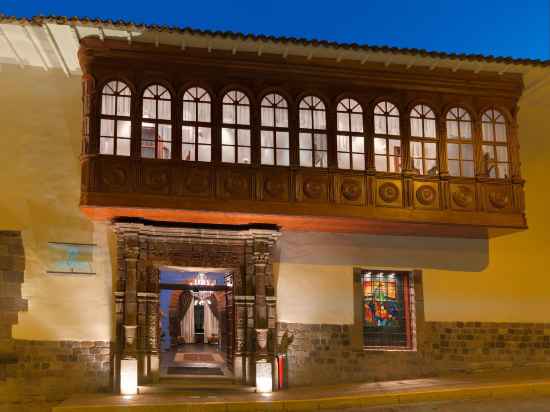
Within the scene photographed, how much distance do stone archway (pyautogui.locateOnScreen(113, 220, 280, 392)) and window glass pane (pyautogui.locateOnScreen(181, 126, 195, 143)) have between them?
5.73ft

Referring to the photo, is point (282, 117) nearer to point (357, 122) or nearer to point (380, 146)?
point (357, 122)

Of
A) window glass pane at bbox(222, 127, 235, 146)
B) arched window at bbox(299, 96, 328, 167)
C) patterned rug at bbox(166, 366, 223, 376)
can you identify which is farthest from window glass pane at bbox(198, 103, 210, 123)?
patterned rug at bbox(166, 366, 223, 376)

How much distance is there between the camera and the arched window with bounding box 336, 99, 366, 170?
1320 centimetres

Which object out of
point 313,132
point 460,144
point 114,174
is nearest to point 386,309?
point 460,144

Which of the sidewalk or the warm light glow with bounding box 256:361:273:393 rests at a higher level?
the warm light glow with bounding box 256:361:273:393

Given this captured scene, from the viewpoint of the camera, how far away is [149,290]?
42.8 feet

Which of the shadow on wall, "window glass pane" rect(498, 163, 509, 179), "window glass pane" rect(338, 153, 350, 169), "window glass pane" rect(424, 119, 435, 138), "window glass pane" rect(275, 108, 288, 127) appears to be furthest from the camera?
the shadow on wall

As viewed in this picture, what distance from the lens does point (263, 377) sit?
512 inches

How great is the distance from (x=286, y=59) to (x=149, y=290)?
5183 mm

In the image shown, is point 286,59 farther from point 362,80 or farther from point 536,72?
point 536,72

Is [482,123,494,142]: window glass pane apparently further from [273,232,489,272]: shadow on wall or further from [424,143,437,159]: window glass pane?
[273,232,489,272]: shadow on wall

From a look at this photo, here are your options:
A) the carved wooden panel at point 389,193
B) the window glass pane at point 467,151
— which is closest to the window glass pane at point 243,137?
the carved wooden panel at point 389,193

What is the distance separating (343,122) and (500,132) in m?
Result: 3.34

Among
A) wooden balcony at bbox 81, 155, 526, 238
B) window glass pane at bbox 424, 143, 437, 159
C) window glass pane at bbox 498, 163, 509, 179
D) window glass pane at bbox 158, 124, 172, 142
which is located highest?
window glass pane at bbox 158, 124, 172, 142
